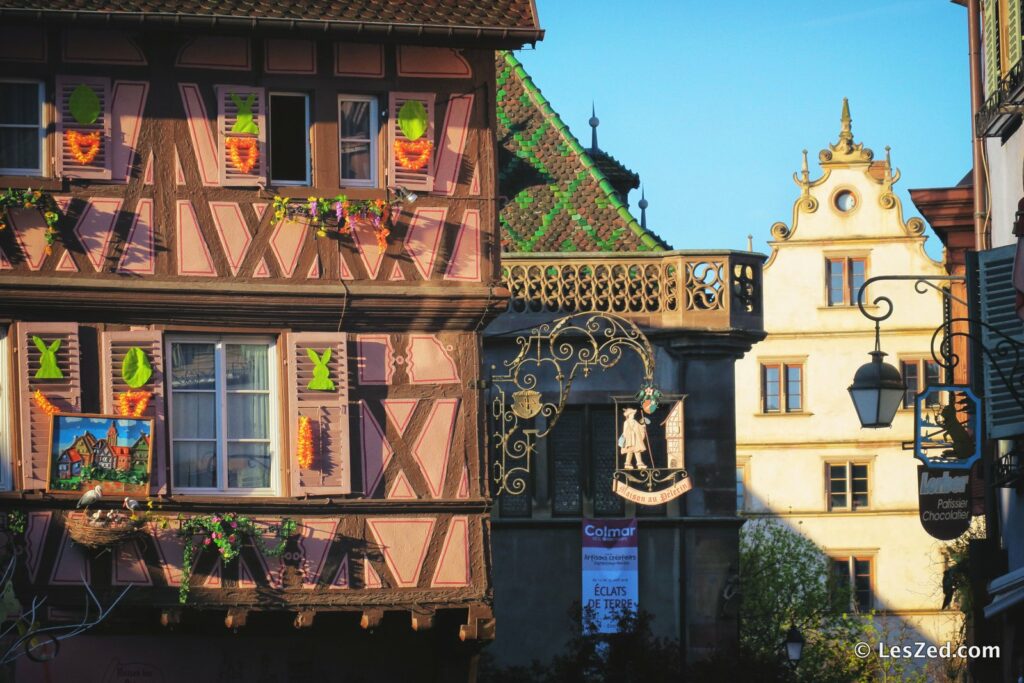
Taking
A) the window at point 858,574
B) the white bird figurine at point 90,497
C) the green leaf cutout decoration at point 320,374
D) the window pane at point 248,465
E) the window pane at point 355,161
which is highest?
the window pane at point 355,161

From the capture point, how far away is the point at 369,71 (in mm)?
23594

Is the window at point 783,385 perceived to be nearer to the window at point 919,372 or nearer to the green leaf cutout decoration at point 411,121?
the window at point 919,372

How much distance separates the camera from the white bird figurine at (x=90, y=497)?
2212cm

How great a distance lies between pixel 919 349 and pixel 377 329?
32.5 metres

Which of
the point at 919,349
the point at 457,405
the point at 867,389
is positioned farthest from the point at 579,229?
the point at 919,349

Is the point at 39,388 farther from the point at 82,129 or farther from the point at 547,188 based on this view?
the point at 547,188

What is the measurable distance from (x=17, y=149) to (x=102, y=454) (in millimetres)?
3083

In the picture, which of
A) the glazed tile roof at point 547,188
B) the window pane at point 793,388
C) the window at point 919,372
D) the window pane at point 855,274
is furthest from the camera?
the window pane at point 793,388

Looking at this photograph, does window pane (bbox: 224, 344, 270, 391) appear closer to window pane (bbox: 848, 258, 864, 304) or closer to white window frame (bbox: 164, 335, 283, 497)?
white window frame (bbox: 164, 335, 283, 497)

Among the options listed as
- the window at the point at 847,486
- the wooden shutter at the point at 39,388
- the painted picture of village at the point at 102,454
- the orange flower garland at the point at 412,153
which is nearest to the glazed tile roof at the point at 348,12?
the orange flower garland at the point at 412,153

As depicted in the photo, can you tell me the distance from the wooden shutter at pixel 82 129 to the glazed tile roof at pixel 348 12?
734mm

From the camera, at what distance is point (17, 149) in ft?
75.4

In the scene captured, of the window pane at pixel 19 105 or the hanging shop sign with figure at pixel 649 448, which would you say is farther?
the hanging shop sign with figure at pixel 649 448

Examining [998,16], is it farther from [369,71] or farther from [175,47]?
[175,47]
